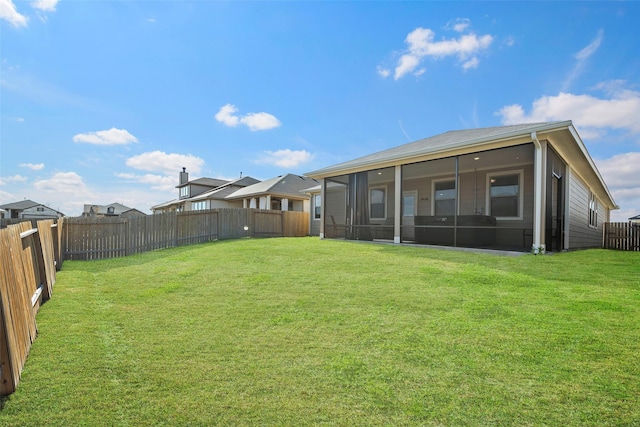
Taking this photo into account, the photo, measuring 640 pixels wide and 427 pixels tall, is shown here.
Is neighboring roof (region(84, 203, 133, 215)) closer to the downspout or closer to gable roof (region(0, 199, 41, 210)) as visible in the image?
gable roof (region(0, 199, 41, 210))

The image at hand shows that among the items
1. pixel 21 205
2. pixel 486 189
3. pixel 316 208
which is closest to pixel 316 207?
pixel 316 208

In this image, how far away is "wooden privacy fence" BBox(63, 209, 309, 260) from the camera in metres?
9.18

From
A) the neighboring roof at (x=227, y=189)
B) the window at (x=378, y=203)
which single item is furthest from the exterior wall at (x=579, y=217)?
the neighboring roof at (x=227, y=189)

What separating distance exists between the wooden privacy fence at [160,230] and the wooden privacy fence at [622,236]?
628 inches

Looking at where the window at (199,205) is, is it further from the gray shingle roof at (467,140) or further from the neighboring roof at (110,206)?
the neighboring roof at (110,206)

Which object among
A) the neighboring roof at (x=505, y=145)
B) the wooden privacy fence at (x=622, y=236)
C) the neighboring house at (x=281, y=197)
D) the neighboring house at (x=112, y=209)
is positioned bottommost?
the wooden privacy fence at (x=622, y=236)

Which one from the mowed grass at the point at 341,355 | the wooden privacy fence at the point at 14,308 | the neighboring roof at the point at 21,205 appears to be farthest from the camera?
the neighboring roof at the point at 21,205

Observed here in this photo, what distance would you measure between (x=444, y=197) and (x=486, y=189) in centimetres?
158

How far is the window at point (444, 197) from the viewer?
40.4 ft

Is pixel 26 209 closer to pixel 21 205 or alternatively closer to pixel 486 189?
pixel 21 205

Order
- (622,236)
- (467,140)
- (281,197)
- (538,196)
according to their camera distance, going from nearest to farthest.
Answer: (538,196) → (467,140) → (622,236) → (281,197)

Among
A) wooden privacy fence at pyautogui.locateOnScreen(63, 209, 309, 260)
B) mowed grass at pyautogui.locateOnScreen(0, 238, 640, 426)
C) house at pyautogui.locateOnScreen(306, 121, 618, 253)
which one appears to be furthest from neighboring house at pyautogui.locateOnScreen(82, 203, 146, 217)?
mowed grass at pyautogui.locateOnScreen(0, 238, 640, 426)

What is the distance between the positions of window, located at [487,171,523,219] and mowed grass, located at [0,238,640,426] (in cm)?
626

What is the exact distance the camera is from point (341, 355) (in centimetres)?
253
